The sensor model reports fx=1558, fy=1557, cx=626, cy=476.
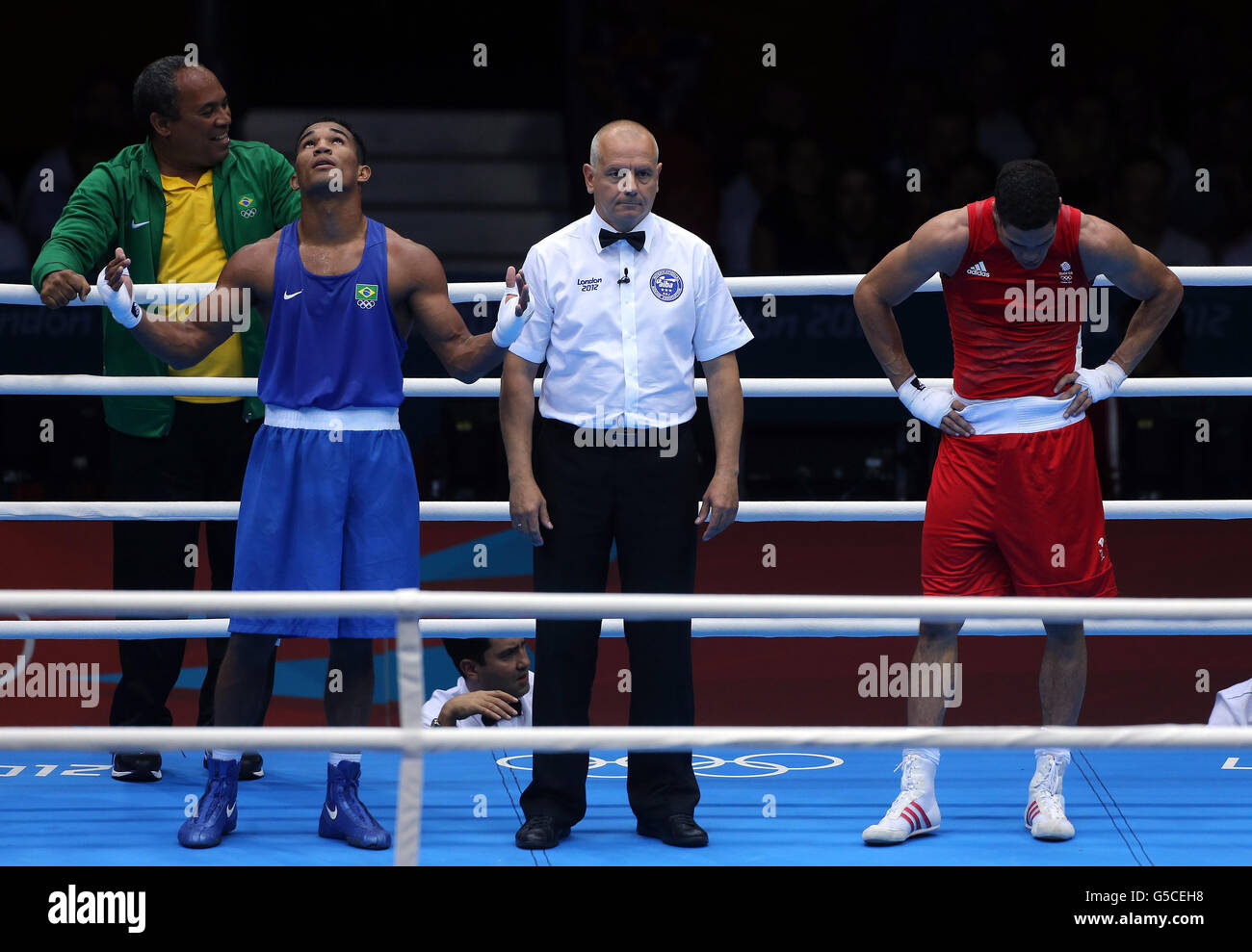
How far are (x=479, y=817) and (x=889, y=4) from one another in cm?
625

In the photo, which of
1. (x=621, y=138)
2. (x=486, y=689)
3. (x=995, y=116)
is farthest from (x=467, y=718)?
(x=995, y=116)

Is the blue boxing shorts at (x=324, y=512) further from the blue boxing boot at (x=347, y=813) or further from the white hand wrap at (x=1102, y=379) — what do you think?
the white hand wrap at (x=1102, y=379)

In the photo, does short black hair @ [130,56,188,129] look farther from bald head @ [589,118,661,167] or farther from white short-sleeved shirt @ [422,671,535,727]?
white short-sleeved shirt @ [422,671,535,727]

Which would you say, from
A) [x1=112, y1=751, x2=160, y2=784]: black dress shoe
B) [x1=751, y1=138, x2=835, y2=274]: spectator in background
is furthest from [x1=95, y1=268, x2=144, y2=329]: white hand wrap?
[x1=751, y1=138, x2=835, y2=274]: spectator in background

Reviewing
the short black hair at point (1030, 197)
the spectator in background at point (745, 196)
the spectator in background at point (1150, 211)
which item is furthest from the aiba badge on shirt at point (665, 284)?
the spectator in background at point (1150, 211)

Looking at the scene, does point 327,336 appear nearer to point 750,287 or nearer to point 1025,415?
point 750,287

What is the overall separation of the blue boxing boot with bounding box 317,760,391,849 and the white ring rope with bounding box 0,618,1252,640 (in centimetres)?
53

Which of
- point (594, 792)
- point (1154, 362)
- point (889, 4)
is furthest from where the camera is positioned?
point (889, 4)

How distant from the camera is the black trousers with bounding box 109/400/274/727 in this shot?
360 cm

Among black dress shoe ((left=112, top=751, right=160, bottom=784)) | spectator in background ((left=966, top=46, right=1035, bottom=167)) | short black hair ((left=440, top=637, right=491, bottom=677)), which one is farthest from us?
spectator in background ((left=966, top=46, right=1035, bottom=167))

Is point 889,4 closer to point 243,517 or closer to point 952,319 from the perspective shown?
point 952,319

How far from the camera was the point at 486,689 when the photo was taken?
4.00m

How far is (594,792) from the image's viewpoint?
11.3 ft

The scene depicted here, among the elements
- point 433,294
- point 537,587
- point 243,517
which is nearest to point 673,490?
point 537,587
